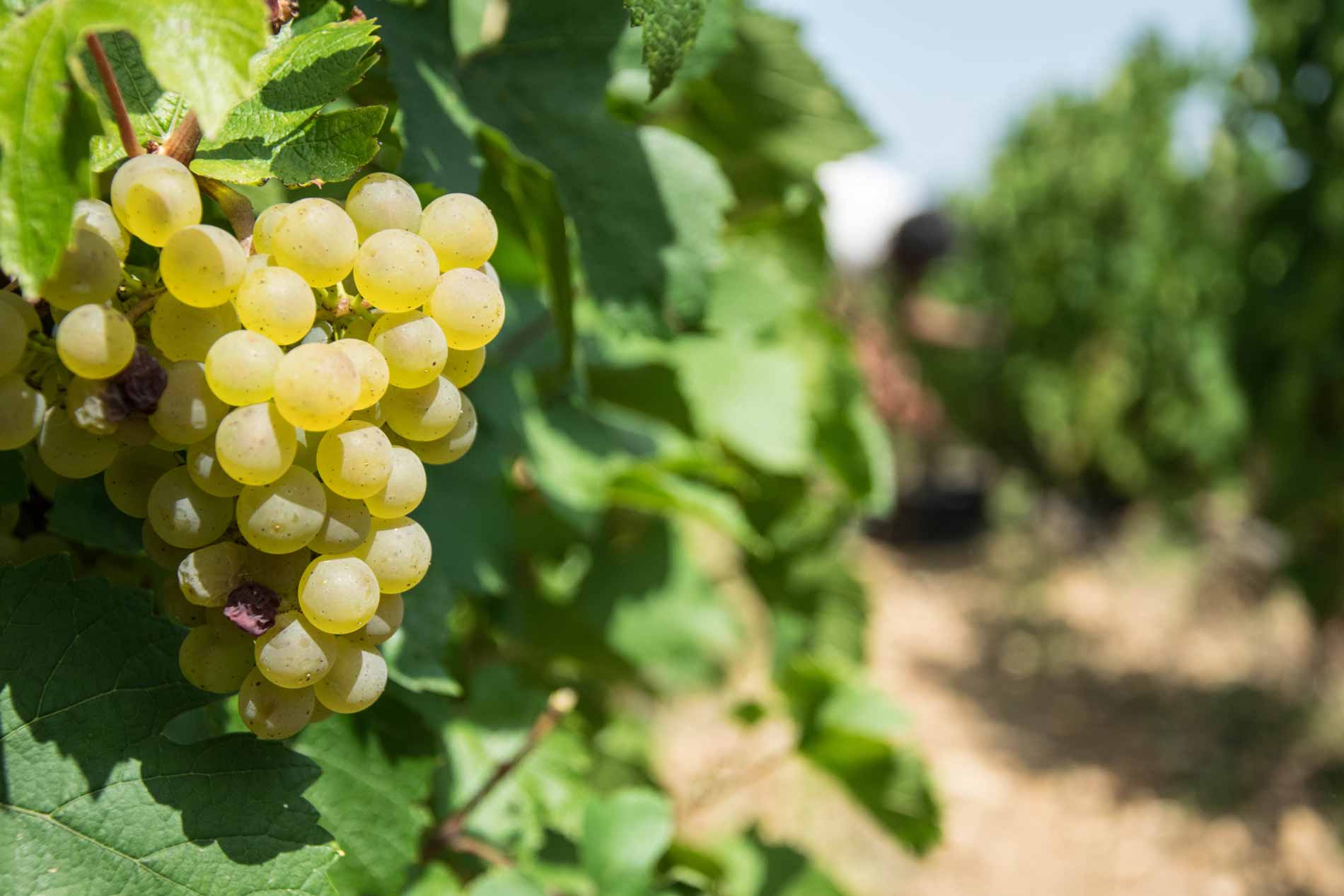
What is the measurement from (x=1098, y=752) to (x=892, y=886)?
1396mm

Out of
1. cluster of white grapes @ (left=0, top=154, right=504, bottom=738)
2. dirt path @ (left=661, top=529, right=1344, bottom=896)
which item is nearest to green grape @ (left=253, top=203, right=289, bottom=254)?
cluster of white grapes @ (left=0, top=154, right=504, bottom=738)

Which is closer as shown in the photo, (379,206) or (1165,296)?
(379,206)

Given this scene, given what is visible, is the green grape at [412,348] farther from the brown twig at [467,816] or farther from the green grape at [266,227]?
the brown twig at [467,816]

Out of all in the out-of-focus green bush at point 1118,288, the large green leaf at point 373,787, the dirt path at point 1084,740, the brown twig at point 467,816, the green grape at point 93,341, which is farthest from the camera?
the out-of-focus green bush at point 1118,288

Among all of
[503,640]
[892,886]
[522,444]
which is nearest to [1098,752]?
[892,886]

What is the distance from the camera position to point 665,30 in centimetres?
41

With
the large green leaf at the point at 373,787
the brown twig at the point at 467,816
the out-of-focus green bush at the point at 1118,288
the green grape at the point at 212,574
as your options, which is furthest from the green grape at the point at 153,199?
the out-of-focus green bush at the point at 1118,288

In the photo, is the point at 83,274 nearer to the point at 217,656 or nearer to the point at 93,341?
the point at 93,341

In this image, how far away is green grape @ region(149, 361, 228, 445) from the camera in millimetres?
351

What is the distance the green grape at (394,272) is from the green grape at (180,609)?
13 cm

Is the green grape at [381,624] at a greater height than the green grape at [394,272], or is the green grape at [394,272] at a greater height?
the green grape at [394,272]

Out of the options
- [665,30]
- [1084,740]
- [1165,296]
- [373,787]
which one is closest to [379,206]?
[665,30]

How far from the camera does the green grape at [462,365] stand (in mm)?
405

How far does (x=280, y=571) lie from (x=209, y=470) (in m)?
0.05
